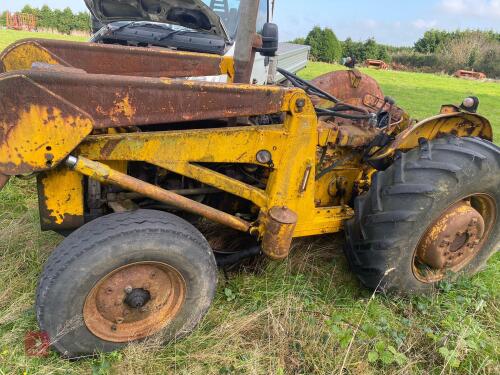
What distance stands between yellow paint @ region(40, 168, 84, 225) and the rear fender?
180cm

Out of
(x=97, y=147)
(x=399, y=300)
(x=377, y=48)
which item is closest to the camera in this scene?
(x=97, y=147)

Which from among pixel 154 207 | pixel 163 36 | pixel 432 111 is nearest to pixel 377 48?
pixel 432 111

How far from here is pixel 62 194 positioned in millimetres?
2275

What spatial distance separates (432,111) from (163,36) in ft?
29.4

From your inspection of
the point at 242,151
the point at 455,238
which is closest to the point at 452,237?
the point at 455,238

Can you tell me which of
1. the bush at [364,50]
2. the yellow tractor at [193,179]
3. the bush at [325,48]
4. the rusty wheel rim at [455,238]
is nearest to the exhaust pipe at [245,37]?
the yellow tractor at [193,179]

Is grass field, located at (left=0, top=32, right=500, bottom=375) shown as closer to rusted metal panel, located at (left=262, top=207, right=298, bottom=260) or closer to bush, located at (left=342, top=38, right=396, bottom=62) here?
rusted metal panel, located at (left=262, top=207, right=298, bottom=260)

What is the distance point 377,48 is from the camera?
36094 mm

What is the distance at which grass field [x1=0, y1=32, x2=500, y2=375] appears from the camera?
7.38 ft

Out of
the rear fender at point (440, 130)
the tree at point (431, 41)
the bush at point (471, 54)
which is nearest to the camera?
the rear fender at point (440, 130)

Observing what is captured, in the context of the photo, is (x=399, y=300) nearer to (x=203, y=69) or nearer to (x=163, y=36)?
(x=203, y=69)

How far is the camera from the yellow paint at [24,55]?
2.92 meters

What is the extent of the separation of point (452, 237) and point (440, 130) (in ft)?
2.30

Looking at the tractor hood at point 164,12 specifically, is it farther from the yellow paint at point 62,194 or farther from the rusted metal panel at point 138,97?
the yellow paint at point 62,194
